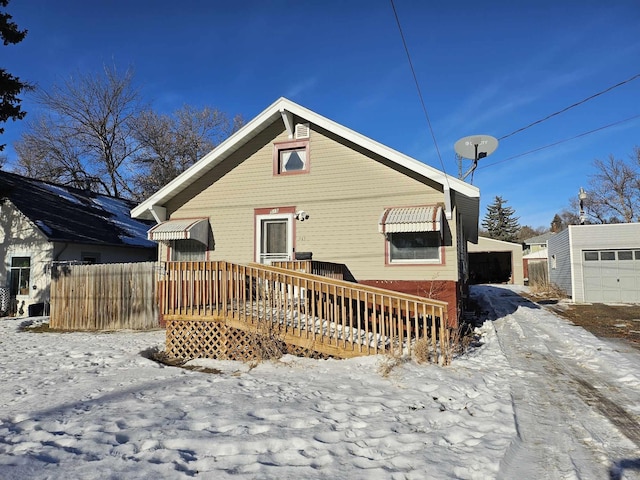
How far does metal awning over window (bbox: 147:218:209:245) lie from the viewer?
1034cm

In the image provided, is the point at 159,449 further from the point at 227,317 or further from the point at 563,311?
the point at 563,311

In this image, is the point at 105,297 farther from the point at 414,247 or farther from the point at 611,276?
the point at 611,276

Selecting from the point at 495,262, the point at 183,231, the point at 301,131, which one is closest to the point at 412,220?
the point at 301,131

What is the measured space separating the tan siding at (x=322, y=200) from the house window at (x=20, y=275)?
25.7 ft

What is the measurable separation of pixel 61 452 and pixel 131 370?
284 centimetres

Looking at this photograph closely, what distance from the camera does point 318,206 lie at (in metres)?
9.99

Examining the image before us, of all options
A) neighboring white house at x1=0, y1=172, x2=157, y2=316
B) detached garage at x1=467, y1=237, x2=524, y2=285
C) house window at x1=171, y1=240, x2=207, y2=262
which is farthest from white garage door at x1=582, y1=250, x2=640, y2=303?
neighboring white house at x1=0, y1=172, x2=157, y2=316

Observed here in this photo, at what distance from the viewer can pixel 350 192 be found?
9727mm

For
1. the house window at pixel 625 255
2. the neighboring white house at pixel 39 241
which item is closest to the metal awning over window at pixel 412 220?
the neighboring white house at pixel 39 241

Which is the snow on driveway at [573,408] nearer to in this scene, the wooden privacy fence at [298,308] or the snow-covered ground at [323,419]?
the snow-covered ground at [323,419]

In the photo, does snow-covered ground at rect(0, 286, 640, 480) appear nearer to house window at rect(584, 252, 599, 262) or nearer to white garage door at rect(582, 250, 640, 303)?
white garage door at rect(582, 250, 640, 303)

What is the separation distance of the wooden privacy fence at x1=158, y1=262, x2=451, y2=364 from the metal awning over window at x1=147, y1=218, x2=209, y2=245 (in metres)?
3.33

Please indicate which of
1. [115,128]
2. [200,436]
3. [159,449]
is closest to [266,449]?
[200,436]

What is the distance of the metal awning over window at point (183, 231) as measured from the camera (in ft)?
33.9
